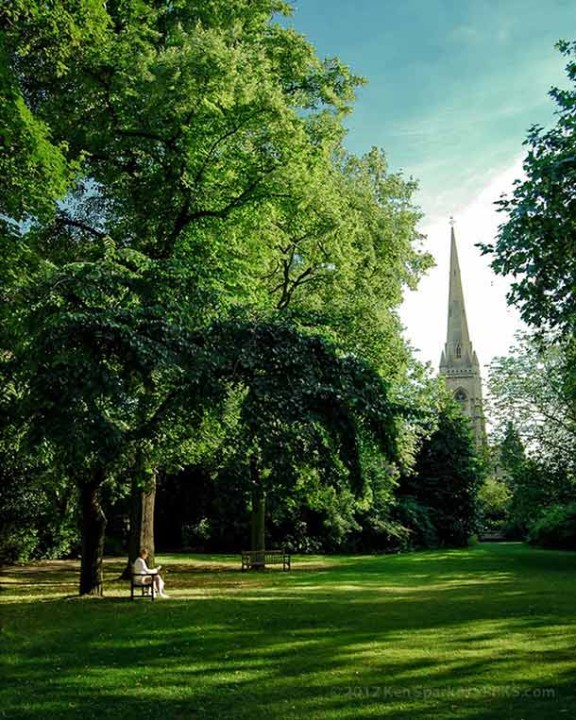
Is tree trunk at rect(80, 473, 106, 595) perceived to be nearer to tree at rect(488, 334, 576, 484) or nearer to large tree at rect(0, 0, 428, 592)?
large tree at rect(0, 0, 428, 592)

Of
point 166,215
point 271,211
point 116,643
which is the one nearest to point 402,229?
point 271,211

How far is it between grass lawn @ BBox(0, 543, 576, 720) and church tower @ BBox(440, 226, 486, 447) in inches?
4126

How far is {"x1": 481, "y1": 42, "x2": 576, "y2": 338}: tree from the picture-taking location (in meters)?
11.9

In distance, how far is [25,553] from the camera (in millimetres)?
28422

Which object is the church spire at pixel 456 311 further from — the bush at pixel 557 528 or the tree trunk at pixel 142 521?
the tree trunk at pixel 142 521

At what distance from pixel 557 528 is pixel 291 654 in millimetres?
36275

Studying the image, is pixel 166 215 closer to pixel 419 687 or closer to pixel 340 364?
pixel 340 364

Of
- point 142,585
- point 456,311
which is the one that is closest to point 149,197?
point 142,585

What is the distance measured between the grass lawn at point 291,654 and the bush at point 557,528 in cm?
2285

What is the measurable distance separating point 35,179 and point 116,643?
8965mm

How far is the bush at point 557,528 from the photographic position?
40500mm

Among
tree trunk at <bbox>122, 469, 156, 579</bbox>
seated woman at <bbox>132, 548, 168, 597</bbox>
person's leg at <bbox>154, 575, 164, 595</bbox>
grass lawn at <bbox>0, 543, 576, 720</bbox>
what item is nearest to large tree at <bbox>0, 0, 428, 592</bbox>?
seated woman at <bbox>132, 548, 168, 597</bbox>

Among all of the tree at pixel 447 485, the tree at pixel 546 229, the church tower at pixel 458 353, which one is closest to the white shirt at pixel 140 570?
the tree at pixel 546 229

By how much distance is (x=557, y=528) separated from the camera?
42.2 m
